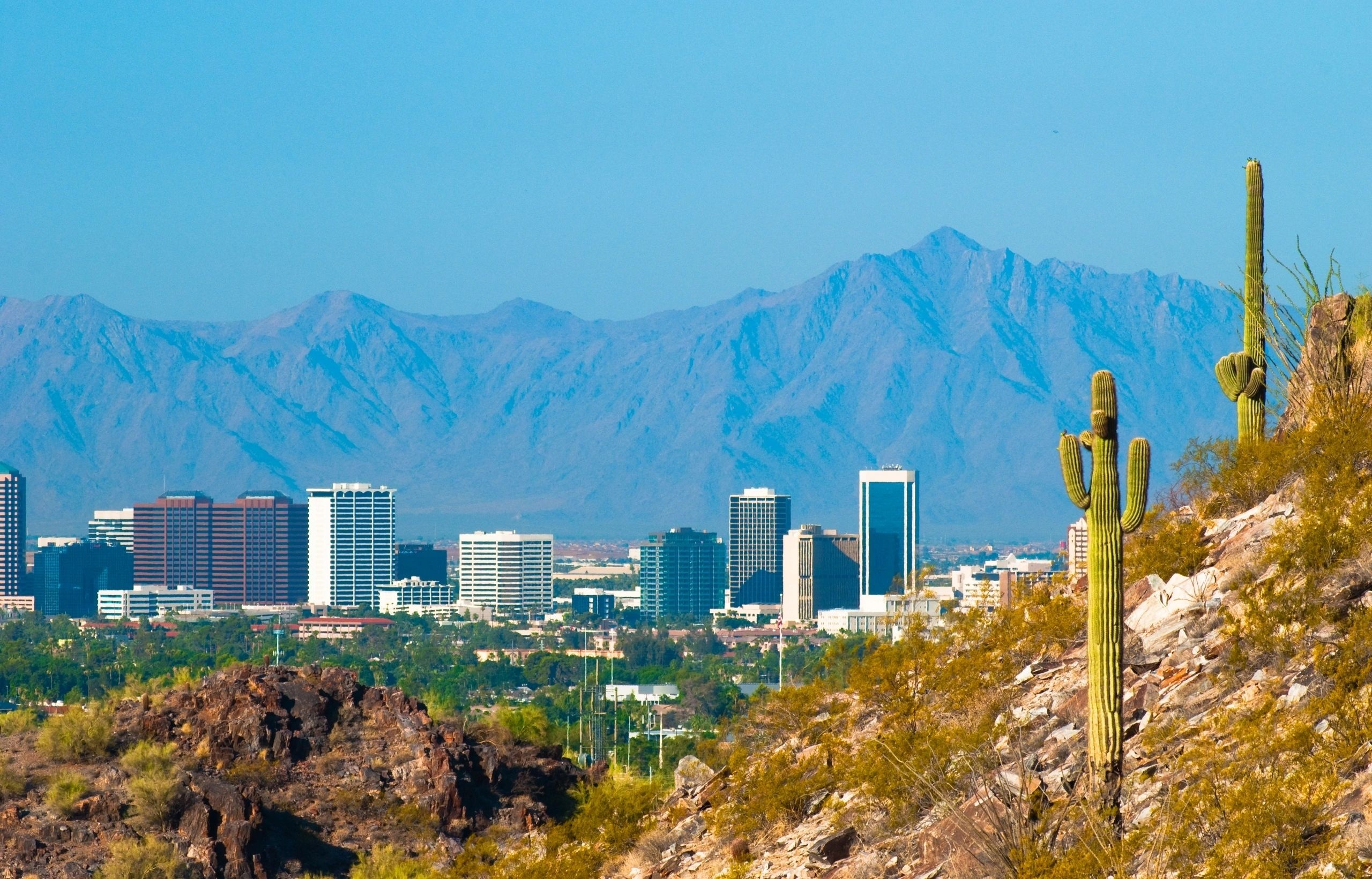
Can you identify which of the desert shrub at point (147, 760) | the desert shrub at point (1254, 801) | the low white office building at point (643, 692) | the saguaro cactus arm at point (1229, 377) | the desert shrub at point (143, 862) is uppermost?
the saguaro cactus arm at point (1229, 377)

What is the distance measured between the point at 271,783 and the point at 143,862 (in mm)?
4880

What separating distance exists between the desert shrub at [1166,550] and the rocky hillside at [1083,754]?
235mm

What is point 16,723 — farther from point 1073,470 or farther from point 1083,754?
point 1073,470

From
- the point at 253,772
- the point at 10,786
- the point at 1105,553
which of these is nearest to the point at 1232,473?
the point at 1105,553

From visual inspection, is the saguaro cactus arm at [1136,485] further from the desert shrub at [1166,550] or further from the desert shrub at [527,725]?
the desert shrub at [527,725]

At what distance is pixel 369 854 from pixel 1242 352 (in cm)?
1624

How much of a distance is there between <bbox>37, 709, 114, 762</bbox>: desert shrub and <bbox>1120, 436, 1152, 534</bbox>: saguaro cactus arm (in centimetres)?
2138

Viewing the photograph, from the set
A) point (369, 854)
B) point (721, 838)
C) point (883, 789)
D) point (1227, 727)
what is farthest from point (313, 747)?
point (1227, 727)

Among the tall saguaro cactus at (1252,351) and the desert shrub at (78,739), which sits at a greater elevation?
the tall saguaro cactus at (1252,351)

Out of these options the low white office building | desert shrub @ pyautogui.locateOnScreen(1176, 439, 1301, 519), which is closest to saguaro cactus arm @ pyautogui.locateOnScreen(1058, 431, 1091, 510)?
desert shrub @ pyautogui.locateOnScreen(1176, 439, 1301, 519)

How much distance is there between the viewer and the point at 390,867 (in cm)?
3084

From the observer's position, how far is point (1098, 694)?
60.5 feet

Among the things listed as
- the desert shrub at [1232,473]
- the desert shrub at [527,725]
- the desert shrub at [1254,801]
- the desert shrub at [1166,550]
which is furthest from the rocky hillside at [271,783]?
the desert shrub at [1254,801]

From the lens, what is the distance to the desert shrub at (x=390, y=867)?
3030 cm
